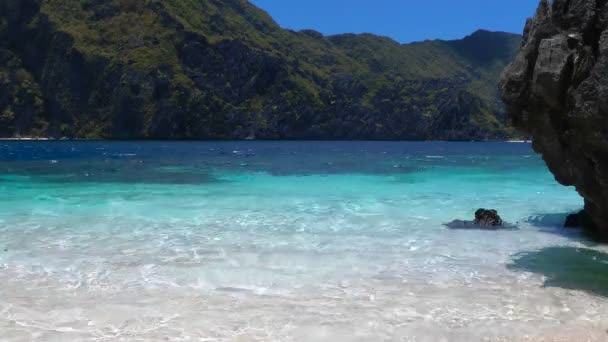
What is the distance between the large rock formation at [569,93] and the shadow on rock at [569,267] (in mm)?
2160

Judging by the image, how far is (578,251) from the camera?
45.0ft

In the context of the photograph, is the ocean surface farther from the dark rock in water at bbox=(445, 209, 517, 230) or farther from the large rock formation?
the large rock formation

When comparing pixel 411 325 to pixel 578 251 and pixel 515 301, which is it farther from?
pixel 578 251

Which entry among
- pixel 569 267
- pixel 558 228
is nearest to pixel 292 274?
pixel 569 267

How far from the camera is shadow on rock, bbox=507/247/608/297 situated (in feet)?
34.3

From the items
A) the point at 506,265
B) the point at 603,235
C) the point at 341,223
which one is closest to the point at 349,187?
the point at 341,223

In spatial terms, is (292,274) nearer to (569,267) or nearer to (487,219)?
(569,267)

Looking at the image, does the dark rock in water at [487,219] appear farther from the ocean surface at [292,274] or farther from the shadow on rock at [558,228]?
the shadow on rock at [558,228]

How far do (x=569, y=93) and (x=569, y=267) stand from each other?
4.43 meters

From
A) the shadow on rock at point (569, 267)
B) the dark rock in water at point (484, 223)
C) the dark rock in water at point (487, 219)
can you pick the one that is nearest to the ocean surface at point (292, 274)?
the shadow on rock at point (569, 267)

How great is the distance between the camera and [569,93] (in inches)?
518

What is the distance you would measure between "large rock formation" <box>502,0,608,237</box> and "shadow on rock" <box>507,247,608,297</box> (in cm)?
216

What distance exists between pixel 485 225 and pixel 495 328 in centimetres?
1007

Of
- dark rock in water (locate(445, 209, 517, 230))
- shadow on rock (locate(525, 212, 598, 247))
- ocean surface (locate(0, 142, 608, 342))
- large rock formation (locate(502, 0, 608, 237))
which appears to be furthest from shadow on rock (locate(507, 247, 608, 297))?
dark rock in water (locate(445, 209, 517, 230))
